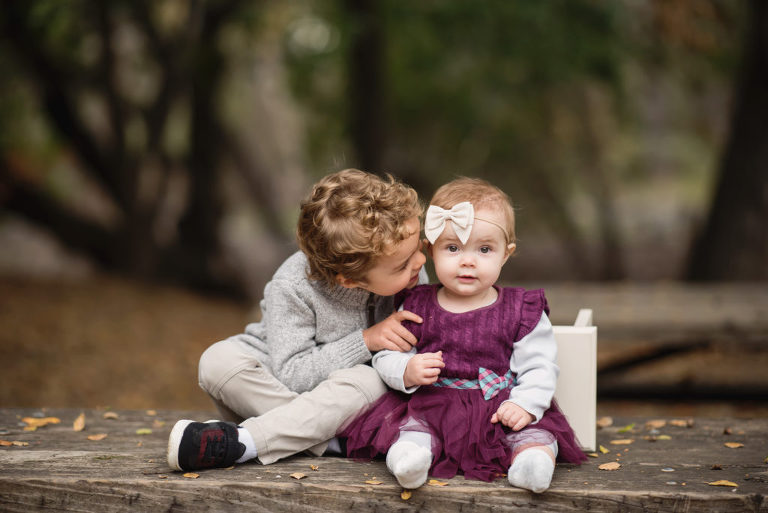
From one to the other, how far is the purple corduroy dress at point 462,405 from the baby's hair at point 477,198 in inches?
9.5

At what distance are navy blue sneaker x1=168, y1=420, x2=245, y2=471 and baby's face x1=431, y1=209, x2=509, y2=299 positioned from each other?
0.79 metres

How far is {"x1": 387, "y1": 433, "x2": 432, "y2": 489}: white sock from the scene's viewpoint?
1.96 m

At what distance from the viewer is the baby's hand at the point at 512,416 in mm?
2139

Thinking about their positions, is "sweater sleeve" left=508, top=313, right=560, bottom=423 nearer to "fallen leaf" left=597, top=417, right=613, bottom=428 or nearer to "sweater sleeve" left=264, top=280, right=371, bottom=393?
"sweater sleeve" left=264, top=280, right=371, bottom=393

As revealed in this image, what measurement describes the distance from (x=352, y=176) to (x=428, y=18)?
5322 mm

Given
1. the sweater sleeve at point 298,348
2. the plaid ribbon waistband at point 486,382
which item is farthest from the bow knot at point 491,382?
the sweater sleeve at point 298,348

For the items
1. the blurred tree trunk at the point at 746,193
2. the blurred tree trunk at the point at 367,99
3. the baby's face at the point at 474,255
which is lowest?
the baby's face at the point at 474,255

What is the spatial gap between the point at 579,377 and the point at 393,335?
0.62m

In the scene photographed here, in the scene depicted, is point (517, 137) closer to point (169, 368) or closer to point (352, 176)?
point (169, 368)

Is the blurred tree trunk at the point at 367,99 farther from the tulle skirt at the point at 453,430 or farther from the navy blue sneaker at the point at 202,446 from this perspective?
the navy blue sneaker at the point at 202,446

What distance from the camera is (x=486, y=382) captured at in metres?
2.26

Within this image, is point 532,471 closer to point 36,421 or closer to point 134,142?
point 36,421

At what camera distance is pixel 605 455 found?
240 cm

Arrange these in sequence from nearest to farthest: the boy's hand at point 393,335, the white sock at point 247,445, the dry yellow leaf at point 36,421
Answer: the white sock at point 247,445
the boy's hand at point 393,335
the dry yellow leaf at point 36,421
